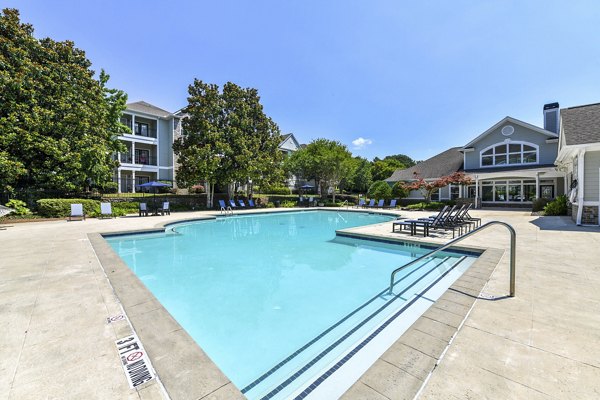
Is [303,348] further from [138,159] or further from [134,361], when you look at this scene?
[138,159]

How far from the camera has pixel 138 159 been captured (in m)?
27.6

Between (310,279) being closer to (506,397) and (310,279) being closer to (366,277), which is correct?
(366,277)

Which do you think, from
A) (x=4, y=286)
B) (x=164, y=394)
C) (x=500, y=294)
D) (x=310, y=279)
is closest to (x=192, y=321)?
(x=164, y=394)

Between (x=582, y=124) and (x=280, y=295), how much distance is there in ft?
47.5

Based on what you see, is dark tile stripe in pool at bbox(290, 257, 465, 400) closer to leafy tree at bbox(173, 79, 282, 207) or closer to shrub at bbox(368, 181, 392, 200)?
leafy tree at bbox(173, 79, 282, 207)

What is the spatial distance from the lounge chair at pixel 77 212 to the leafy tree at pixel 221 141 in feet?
24.9

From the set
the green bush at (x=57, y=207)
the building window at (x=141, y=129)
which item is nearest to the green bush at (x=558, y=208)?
the green bush at (x=57, y=207)

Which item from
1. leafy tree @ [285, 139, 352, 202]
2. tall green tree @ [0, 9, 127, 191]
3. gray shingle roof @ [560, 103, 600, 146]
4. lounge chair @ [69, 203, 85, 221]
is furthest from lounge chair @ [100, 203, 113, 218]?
gray shingle roof @ [560, 103, 600, 146]

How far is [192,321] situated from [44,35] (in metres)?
21.8

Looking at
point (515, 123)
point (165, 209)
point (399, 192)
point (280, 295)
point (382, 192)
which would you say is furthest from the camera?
point (382, 192)

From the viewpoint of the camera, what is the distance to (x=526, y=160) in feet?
72.8

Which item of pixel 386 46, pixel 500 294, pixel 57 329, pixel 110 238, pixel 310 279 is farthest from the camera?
pixel 386 46


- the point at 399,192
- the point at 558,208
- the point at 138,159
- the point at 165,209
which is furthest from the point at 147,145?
the point at 558,208

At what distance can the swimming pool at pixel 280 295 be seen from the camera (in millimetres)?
3062
